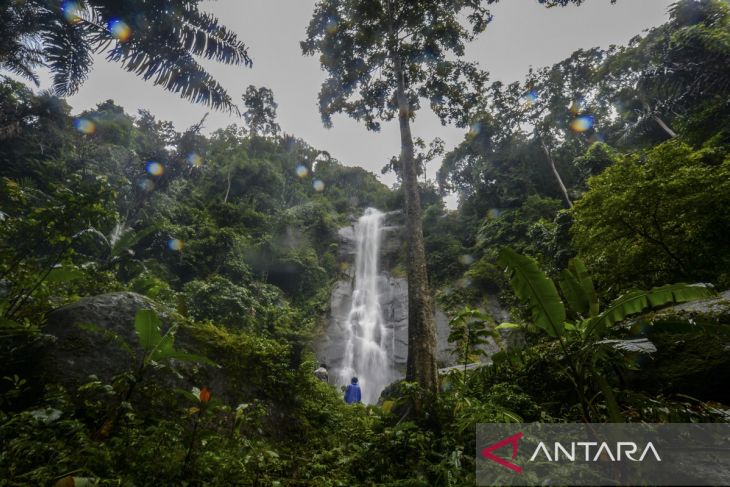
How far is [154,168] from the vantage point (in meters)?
17.0

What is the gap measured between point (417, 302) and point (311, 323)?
12768 millimetres

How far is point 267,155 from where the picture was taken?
29172 mm

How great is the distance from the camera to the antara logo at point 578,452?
8.10 ft

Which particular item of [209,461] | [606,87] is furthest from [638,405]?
[606,87]

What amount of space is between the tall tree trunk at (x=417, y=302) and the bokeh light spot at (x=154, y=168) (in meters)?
14.6

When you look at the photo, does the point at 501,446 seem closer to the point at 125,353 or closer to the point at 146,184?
the point at 125,353

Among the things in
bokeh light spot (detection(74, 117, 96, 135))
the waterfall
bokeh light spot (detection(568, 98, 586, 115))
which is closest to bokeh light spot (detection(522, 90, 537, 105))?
bokeh light spot (detection(568, 98, 586, 115))

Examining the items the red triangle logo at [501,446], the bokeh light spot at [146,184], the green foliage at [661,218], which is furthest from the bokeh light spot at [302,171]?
the red triangle logo at [501,446]

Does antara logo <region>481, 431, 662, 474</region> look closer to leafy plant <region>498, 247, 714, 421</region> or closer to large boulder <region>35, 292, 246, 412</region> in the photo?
leafy plant <region>498, 247, 714, 421</region>

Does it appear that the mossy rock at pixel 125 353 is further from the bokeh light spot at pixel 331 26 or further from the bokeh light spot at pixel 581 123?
the bokeh light spot at pixel 581 123

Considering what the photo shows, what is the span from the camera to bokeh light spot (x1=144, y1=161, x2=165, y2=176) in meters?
17.0

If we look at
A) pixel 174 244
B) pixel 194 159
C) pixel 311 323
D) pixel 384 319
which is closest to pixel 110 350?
pixel 174 244

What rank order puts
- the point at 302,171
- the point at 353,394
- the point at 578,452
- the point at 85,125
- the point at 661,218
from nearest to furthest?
the point at 578,452
the point at 661,218
the point at 353,394
the point at 85,125
the point at 302,171

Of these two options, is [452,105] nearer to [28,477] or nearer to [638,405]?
[638,405]
